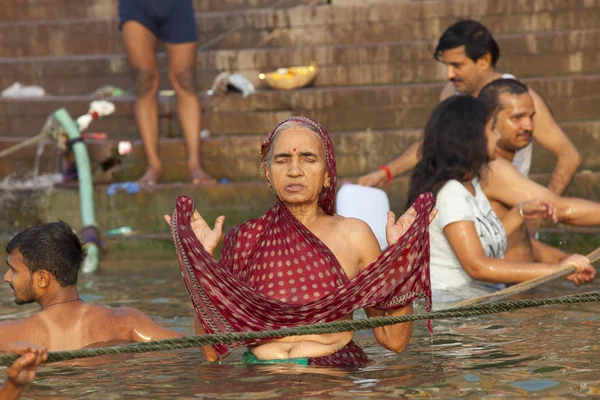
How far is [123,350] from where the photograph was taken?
4113 mm

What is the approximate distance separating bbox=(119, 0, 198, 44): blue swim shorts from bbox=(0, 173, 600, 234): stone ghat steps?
1.32 meters

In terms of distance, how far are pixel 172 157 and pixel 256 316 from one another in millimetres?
5866

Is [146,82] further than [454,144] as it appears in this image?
Yes

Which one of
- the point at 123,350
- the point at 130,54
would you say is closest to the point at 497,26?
the point at 130,54

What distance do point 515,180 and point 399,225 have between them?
8.05 feet

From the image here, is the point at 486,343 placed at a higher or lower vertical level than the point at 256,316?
lower

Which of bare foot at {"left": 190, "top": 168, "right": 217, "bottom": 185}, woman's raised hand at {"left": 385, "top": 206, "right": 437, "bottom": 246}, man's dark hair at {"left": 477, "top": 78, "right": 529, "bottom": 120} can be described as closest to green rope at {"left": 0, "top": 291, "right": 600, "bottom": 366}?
woman's raised hand at {"left": 385, "top": 206, "right": 437, "bottom": 246}

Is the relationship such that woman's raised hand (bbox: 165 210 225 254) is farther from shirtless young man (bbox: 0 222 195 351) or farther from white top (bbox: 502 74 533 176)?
white top (bbox: 502 74 533 176)

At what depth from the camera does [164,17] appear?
9883 mm

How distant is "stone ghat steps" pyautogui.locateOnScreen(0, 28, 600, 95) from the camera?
447 inches

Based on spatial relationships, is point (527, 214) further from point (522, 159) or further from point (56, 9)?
point (56, 9)

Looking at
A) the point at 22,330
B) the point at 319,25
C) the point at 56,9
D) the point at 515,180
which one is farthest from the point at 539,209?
the point at 56,9

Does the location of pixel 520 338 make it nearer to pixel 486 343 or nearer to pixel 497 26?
pixel 486 343

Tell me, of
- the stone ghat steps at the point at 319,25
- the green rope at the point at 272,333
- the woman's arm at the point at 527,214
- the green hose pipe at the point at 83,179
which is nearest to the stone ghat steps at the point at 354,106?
the stone ghat steps at the point at 319,25
